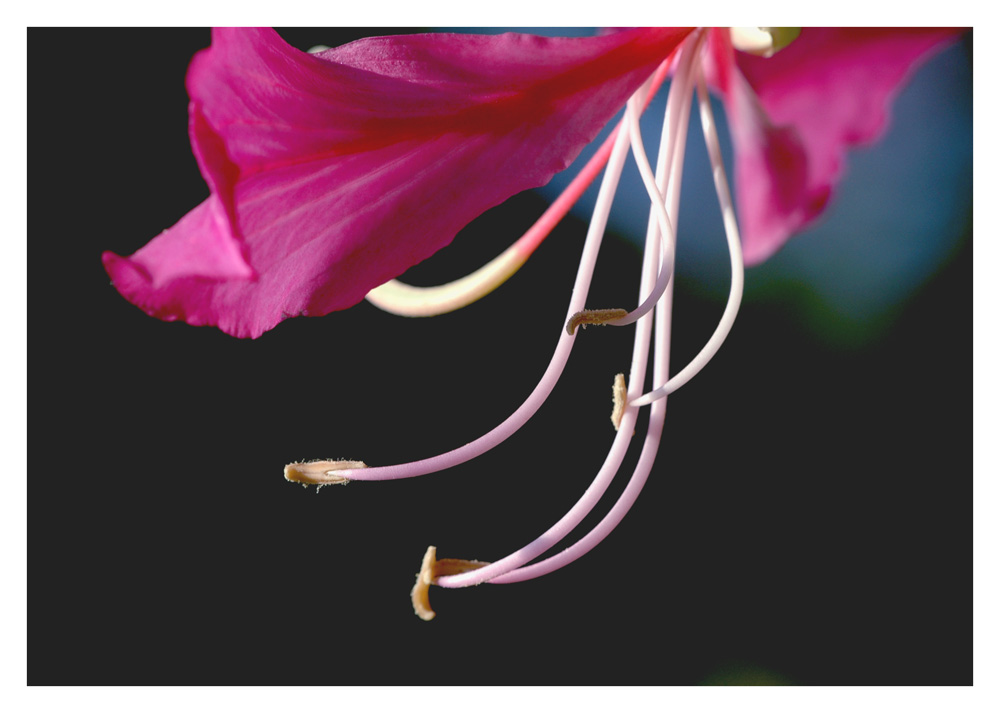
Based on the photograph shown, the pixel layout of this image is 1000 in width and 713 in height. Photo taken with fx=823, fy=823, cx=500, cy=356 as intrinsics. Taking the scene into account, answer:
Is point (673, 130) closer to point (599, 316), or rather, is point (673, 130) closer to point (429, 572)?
point (599, 316)

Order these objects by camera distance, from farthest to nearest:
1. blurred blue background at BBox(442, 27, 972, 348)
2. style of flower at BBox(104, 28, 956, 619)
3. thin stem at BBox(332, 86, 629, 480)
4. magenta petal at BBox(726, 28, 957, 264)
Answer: blurred blue background at BBox(442, 27, 972, 348), magenta petal at BBox(726, 28, 957, 264), thin stem at BBox(332, 86, 629, 480), style of flower at BBox(104, 28, 956, 619)

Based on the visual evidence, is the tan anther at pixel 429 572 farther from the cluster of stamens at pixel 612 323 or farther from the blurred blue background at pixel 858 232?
the blurred blue background at pixel 858 232

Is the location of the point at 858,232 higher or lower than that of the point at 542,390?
higher

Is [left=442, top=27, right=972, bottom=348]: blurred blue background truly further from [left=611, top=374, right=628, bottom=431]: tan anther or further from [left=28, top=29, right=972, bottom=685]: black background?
[left=611, top=374, right=628, bottom=431]: tan anther

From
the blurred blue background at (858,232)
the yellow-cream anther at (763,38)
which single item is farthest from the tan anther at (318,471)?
the blurred blue background at (858,232)

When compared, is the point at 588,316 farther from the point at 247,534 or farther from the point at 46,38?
the point at 247,534

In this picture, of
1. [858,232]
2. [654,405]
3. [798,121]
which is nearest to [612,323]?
[654,405]

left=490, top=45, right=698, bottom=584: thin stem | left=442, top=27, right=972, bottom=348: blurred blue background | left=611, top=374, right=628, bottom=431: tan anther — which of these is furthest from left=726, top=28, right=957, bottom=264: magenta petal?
left=442, top=27, right=972, bottom=348: blurred blue background
